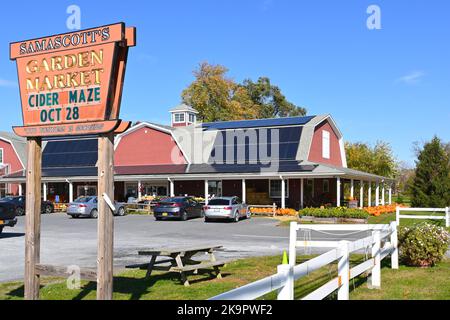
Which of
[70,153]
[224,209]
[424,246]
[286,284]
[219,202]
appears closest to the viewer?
[286,284]

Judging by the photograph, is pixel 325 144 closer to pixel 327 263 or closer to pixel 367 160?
pixel 367 160

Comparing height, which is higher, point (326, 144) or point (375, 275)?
point (326, 144)

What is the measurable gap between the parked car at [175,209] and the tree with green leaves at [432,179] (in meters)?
15.8

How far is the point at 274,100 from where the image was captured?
276 ft

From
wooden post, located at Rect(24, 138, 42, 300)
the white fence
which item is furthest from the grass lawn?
wooden post, located at Rect(24, 138, 42, 300)

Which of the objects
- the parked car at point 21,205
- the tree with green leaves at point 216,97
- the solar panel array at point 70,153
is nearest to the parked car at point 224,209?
the parked car at point 21,205

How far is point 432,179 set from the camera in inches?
1401

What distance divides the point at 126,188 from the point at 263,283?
4066 centimetres

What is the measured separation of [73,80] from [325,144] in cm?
3526

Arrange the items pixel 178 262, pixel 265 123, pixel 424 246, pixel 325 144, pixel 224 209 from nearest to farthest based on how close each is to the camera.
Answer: pixel 178 262
pixel 424 246
pixel 224 209
pixel 265 123
pixel 325 144

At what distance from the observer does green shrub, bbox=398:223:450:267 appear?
11.5 meters

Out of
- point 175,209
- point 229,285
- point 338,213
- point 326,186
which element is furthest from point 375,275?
point 326,186

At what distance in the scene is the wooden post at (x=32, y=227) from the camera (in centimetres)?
777

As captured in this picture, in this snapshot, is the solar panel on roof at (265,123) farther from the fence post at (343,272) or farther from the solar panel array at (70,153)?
the fence post at (343,272)
